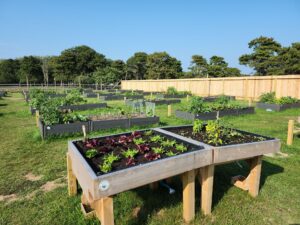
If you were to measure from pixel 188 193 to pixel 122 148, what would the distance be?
1021 mm

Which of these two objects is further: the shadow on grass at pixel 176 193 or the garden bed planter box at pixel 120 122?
the garden bed planter box at pixel 120 122

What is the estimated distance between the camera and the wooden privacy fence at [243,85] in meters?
15.0

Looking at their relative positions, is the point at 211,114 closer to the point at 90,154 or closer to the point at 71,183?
the point at 71,183

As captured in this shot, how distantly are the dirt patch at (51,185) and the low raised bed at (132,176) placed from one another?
0.96m

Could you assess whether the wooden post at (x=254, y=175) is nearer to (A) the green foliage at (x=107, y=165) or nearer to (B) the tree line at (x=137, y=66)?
(A) the green foliage at (x=107, y=165)

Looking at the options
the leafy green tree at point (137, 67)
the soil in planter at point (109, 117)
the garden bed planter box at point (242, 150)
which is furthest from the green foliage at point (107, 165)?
the leafy green tree at point (137, 67)

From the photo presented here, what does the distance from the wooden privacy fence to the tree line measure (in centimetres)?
829

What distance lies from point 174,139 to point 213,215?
109cm

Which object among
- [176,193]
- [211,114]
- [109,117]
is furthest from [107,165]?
[211,114]

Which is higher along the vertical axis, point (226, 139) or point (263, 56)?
point (263, 56)

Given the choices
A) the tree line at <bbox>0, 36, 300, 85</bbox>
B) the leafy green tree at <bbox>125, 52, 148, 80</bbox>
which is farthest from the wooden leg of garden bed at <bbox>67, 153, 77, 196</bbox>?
the leafy green tree at <bbox>125, 52, 148, 80</bbox>

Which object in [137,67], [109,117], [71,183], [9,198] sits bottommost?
[9,198]

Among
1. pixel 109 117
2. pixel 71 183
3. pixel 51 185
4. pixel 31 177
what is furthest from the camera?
pixel 109 117

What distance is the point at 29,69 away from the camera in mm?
42750
